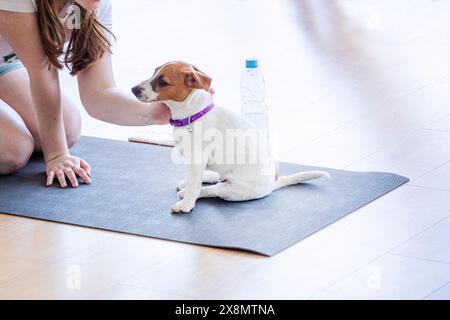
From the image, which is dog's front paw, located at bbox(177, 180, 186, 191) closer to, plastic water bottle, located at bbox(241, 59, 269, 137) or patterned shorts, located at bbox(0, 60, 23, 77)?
plastic water bottle, located at bbox(241, 59, 269, 137)

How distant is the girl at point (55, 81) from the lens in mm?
2627

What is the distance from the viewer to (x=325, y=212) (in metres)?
2.43

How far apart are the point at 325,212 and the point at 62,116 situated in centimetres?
94

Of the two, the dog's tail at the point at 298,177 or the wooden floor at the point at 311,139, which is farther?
the dog's tail at the point at 298,177

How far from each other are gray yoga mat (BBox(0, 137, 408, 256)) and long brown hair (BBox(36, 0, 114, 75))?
0.33 metres

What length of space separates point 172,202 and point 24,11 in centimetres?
65

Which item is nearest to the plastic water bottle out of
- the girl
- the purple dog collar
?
the girl

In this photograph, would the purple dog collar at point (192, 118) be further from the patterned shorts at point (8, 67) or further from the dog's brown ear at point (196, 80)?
the patterned shorts at point (8, 67)

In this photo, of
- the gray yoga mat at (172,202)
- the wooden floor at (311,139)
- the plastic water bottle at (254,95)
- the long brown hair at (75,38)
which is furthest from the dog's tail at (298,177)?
the long brown hair at (75,38)

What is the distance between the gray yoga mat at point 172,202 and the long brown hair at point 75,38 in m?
0.33

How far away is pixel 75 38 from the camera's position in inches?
108

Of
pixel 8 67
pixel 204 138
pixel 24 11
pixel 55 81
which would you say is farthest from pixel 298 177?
pixel 8 67
